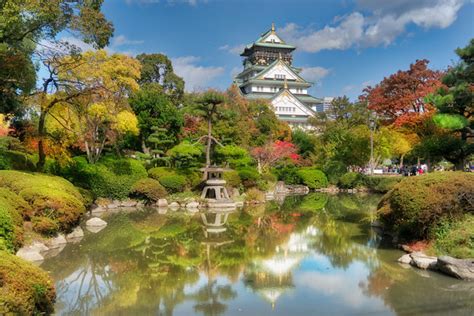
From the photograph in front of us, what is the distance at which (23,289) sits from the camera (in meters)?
5.79

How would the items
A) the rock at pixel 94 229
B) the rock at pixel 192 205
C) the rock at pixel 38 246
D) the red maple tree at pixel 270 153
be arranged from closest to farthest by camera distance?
the rock at pixel 38 246
the rock at pixel 94 229
the rock at pixel 192 205
the red maple tree at pixel 270 153

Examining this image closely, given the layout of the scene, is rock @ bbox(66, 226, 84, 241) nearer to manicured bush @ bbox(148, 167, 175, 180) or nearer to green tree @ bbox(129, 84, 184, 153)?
manicured bush @ bbox(148, 167, 175, 180)

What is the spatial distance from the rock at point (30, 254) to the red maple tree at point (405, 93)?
25.1 m

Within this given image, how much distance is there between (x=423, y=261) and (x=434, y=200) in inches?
59.3

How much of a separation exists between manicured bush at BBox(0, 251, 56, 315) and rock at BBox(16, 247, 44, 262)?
3.64m

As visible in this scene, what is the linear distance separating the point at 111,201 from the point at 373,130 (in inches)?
814

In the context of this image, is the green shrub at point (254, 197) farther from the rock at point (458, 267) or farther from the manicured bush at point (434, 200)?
the rock at point (458, 267)

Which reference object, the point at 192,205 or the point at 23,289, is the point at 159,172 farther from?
the point at 23,289

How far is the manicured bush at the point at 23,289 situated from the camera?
17.6 feet

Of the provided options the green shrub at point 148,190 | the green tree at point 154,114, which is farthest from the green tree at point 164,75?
the green shrub at point 148,190

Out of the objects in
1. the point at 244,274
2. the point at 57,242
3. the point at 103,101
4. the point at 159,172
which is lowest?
the point at 244,274

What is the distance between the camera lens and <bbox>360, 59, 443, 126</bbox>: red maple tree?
30312 mm

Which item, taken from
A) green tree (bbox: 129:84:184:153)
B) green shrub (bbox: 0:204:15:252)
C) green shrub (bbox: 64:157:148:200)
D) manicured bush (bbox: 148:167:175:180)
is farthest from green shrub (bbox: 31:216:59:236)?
green tree (bbox: 129:84:184:153)

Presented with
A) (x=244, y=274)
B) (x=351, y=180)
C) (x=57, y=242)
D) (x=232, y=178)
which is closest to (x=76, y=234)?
(x=57, y=242)
